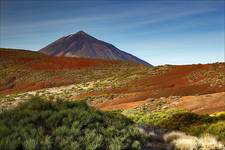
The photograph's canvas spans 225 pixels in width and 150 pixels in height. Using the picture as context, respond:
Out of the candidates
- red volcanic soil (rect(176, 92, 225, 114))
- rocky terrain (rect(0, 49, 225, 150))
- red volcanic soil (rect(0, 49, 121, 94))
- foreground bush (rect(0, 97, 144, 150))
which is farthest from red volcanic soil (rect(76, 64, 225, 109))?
foreground bush (rect(0, 97, 144, 150))

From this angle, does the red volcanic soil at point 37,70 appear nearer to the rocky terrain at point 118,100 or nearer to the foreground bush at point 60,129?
the rocky terrain at point 118,100

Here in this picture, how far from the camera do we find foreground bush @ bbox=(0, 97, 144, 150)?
10.7 m

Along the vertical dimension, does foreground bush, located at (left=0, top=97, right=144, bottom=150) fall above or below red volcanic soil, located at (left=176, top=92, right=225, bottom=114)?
above

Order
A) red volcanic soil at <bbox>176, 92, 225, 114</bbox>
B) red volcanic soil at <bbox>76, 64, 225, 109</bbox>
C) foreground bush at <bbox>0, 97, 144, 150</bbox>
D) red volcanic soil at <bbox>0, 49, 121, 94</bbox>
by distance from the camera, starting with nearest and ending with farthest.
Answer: foreground bush at <bbox>0, 97, 144, 150</bbox> → red volcanic soil at <bbox>176, 92, 225, 114</bbox> → red volcanic soil at <bbox>76, 64, 225, 109</bbox> → red volcanic soil at <bbox>0, 49, 121, 94</bbox>

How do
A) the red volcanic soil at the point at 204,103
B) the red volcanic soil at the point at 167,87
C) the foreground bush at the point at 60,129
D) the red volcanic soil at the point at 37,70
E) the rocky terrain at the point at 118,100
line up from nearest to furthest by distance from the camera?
the foreground bush at the point at 60,129 → the rocky terrain at the point at 118,100 → the red volcanic soil at the point at 204,103 → the red volcanic soil at the point at 167,87 → the red volcanic soil at the point at 37,70

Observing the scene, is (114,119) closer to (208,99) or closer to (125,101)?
(208,99)

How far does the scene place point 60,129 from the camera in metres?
11.7

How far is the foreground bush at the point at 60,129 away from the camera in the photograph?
10695 millimetres

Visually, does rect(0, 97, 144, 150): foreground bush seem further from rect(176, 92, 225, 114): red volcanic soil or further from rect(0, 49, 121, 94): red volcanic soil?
rect(0, 49, 121, 94): red volcanic soil

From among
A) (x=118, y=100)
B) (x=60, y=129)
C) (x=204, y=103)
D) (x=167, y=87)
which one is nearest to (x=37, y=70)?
(x=167, y=87)

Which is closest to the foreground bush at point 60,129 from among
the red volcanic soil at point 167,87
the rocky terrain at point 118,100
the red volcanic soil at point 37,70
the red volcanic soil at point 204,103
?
the rocky terrain at point 118,100

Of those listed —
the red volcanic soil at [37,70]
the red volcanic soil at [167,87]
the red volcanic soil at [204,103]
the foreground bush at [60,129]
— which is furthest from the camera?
the red volcanic soil at [37,70]

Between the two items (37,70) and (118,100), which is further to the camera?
(37,70)

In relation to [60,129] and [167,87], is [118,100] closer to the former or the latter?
[167,87]
